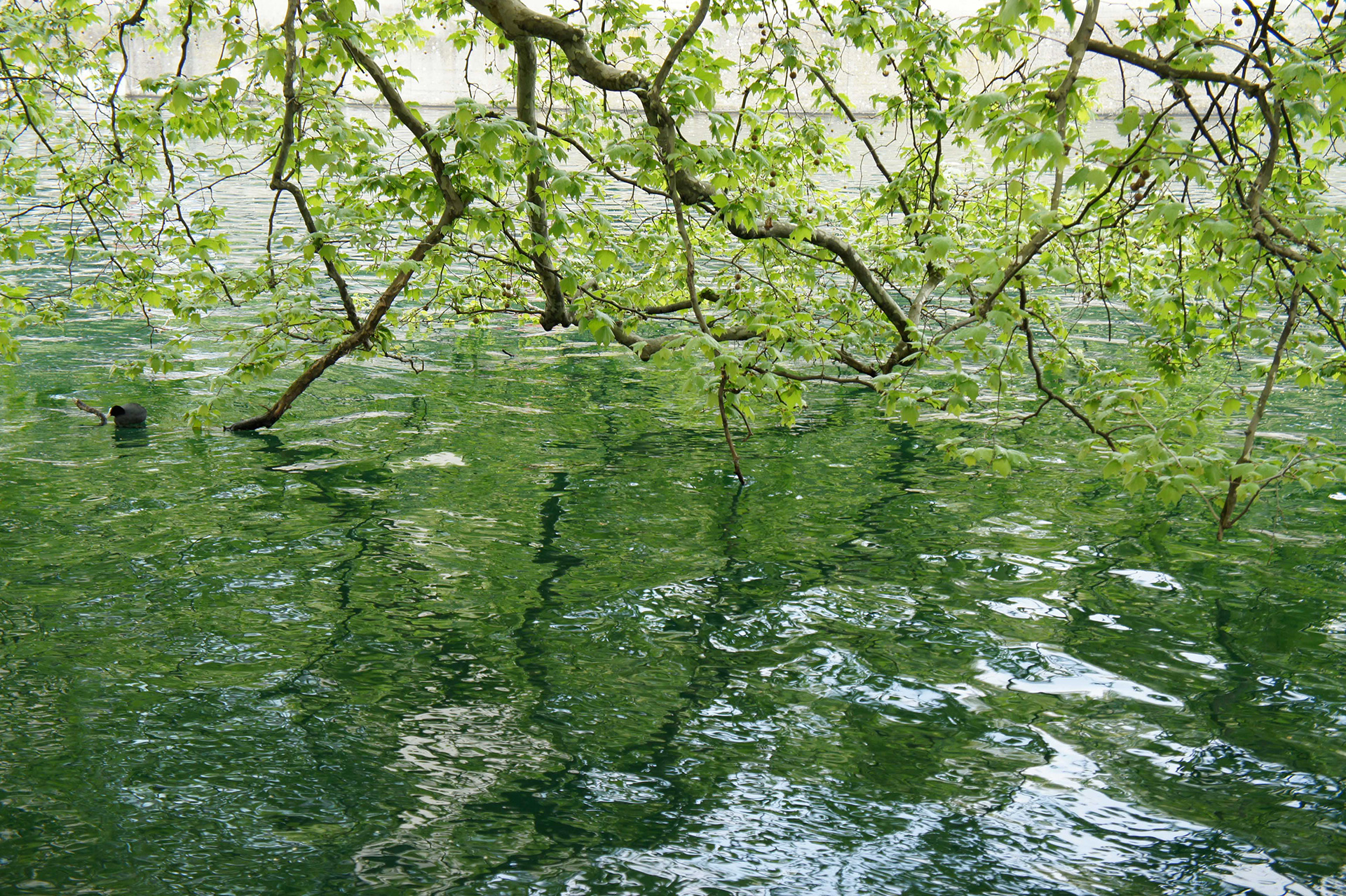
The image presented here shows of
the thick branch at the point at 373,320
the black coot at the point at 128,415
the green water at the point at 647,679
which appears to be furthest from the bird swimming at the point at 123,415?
Answer: the thick branch at the point at 373,320

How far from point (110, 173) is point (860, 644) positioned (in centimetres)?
842

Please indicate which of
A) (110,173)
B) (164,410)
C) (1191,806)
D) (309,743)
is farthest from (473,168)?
(164,410)

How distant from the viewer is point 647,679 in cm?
627

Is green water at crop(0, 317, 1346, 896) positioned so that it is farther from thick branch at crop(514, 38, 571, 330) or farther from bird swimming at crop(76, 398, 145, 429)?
thick branch at crop(514, 38, 571, 330)

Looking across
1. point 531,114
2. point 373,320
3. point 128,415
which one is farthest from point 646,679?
point 128,415

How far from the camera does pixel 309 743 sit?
5.42 meters

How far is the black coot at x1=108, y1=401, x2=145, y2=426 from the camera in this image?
37.8 ft

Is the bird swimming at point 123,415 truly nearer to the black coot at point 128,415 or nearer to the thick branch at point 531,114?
the black coot at point 128,415

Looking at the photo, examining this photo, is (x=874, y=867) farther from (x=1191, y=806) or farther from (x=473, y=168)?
(x=473, y=168)

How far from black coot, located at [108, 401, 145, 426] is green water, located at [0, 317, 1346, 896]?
646mm

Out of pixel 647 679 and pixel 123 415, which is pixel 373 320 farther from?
pixel 647 679

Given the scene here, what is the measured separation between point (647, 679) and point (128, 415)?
25.9 feet

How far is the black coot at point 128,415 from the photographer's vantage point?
11531 mm

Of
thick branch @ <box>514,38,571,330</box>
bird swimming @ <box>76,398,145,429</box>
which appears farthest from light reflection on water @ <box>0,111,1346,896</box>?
thick branch @ <box>514,38,571,330</box>
